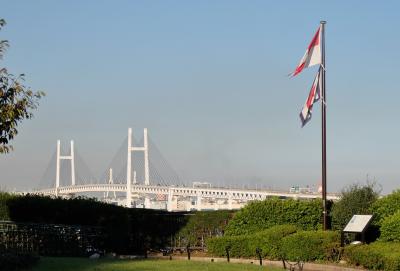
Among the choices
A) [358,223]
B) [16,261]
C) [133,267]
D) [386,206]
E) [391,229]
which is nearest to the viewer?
[16,261]

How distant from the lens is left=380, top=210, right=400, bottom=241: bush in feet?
58.5

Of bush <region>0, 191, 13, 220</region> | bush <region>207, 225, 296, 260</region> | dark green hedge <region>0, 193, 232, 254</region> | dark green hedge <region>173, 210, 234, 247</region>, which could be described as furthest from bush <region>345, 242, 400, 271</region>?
bush <region>0, 191, 13, 220</region>

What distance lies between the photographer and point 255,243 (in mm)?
19250

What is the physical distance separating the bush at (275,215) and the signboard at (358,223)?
2.85 meters

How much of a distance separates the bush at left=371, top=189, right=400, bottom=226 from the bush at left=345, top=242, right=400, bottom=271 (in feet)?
7.25

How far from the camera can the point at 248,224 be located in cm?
2234

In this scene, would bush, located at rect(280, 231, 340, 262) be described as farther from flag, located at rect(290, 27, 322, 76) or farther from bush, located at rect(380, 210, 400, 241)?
flag, located at rect(290, 27, 322, 76)

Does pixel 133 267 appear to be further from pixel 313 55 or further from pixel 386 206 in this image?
pixel 313 55

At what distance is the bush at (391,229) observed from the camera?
58.5 feet

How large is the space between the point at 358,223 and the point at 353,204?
2.13 m

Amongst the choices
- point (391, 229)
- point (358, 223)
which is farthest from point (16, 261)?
point (391, 229)

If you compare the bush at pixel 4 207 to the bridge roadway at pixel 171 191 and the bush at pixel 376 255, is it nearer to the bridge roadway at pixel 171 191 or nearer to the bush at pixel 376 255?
the bush at pixel 376 255

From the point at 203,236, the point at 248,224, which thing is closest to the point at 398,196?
the point at 248,224

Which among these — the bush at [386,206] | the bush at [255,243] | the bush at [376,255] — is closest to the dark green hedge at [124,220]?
the bush at [255,243]
